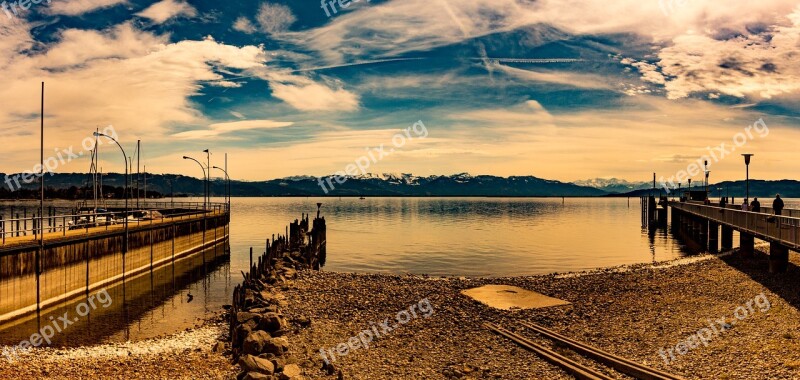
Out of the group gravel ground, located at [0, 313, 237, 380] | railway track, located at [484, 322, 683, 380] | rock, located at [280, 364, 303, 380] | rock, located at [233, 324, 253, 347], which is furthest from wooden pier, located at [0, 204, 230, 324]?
railway track, located at [484, 322, 683, 380]

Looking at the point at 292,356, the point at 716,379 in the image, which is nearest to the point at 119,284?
the point at 292,356

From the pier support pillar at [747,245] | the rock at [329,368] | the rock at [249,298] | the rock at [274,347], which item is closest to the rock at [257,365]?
the rock at [274,347]

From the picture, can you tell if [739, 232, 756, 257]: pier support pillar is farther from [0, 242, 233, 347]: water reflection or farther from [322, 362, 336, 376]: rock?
[0, 242, 233, 347]: water reflection

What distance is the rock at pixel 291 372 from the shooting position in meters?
16.6

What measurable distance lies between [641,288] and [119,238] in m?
37.4

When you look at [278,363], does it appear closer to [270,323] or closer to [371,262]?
[270,323]

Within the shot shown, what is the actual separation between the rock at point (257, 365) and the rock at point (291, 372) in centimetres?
54

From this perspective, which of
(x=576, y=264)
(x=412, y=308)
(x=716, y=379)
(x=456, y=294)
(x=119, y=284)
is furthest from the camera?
(x=576, y=264)

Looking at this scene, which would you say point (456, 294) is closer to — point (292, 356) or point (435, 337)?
point (435, 337)

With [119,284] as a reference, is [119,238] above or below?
above

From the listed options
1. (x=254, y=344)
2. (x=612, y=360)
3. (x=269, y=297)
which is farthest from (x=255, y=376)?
(x=269, y=297)

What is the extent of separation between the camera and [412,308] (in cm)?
2723

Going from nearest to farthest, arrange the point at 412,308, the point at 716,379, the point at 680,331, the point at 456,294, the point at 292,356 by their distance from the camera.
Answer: the point at 716,379 < the point at 292,356 < the point at 680,331 < the point at 412,308 < the point at 456,294

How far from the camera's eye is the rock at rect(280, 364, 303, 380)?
16.6 m
